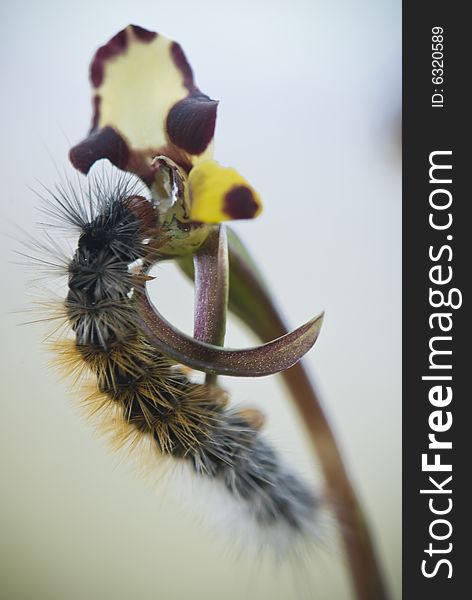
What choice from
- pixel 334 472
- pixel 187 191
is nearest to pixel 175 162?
pixel 187 191

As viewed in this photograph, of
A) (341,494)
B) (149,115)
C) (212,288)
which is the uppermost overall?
(149,115)

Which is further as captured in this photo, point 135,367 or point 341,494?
point 341,494

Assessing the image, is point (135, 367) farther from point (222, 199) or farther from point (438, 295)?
point (438, 295)

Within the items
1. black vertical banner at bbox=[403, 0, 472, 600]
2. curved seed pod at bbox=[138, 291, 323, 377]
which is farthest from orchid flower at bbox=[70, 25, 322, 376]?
black vertical banner at bbox=[403, 0, 472, 600]

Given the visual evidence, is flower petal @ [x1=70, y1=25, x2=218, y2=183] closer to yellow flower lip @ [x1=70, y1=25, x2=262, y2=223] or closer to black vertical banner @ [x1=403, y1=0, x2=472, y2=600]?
yellow flower lip @ [x1=70, y1=25, x2=262, y2=223]

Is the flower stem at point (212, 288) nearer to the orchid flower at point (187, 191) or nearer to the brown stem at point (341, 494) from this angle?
the orchid flower at point (187, 191)

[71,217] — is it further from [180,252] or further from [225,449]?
[225,449]

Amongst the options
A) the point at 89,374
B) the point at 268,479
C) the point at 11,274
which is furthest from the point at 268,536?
the point at 11,274
